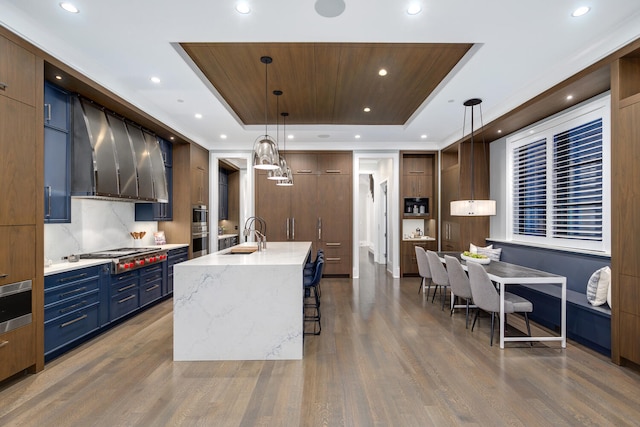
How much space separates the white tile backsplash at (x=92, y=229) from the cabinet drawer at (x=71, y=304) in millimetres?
602

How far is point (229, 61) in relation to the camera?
333cm

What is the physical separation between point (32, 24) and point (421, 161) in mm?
6384

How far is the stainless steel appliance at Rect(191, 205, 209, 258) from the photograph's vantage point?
5.84 meters

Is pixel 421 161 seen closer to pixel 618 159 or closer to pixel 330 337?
pixel 618 159

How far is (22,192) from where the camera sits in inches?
100

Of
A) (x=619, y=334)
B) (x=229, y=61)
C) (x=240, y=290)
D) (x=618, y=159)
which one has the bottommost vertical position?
(x=619, y=334)

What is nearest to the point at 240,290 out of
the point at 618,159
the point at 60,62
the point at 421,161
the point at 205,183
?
the point at 60,62

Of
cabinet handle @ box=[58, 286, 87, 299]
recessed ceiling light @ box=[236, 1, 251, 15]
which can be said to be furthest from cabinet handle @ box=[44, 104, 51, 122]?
recessed ceiling light @ box=[236, 1, 251, 15]

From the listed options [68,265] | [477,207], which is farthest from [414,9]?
[68,265]

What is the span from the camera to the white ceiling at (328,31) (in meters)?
2.38

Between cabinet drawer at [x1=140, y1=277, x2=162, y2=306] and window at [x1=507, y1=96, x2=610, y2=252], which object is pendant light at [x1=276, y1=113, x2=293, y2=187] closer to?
cabinet drawer at [x1=140, y1=277, x2=162, y2=306]

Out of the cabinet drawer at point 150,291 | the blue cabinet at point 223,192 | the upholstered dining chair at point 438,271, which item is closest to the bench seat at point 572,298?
the upholstered dining chair at point 438,271

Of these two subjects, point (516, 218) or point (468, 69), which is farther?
point (516, 218)

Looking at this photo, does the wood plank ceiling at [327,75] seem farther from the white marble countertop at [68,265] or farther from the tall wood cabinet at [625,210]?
the white marble countertop at [68,265]
